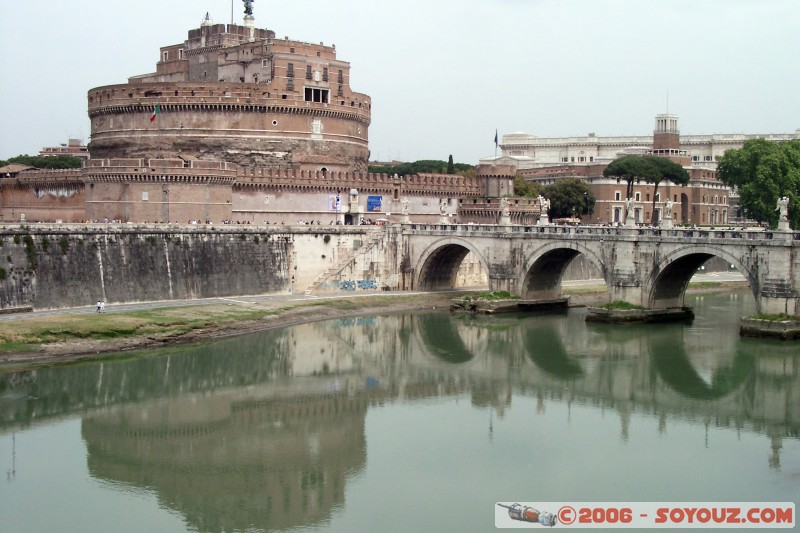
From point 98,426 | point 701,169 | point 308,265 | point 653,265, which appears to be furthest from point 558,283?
point 701,169

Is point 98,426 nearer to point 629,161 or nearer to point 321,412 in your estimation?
point 321,412

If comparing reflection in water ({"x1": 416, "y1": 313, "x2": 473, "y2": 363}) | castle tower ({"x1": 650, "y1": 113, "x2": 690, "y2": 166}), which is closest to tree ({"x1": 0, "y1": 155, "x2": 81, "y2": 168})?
reflection in water ({"x1": 416, "y1": 313, "x2": 473, "y2": 363})

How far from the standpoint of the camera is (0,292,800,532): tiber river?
24.6 m

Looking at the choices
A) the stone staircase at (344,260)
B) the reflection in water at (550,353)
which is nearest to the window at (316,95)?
the stone staircase at (344,260)

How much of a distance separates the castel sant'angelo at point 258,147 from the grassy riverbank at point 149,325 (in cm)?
983

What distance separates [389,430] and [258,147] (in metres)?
38.0

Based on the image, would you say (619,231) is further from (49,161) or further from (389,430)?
(49,161)

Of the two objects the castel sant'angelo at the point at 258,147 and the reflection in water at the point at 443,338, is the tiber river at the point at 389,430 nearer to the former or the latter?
the reflection in water at the point at 443,338

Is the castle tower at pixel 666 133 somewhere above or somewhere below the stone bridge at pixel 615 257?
above

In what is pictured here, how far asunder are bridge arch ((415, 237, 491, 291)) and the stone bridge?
55mm

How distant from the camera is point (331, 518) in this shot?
2381 cm

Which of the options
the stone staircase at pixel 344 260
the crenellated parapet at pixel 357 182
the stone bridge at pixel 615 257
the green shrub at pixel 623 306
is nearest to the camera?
the stone bridge at pixel 615 257

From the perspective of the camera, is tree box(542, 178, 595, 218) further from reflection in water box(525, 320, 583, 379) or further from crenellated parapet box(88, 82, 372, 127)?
reflection in water box(525, 320, 583, 379)

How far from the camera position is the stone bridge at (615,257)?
4325cm
